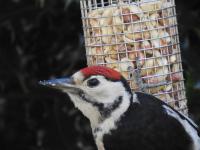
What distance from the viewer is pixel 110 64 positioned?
118 inches

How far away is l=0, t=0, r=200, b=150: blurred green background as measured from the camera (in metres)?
4.27

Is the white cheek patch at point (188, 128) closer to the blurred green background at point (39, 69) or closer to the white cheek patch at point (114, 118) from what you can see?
the white cheek patch at point (114, 118)

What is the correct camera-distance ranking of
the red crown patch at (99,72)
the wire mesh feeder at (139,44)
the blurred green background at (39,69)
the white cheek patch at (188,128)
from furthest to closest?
the blurred green background at (39,69)
the wire mesh feeder at (139,44)
the white cheek patch at (188,128)
the red crown patch at (99,72)

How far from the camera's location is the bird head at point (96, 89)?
8.52 ft

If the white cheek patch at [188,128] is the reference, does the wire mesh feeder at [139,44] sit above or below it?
above

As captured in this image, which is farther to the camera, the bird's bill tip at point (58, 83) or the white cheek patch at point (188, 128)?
the white cheek patch at point (188, 128)

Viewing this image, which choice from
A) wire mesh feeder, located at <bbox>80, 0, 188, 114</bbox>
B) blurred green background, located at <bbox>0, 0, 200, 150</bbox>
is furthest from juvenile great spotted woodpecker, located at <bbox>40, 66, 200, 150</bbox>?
blurred green background, located at <bbox>0, 0, 200, 150</bbox>

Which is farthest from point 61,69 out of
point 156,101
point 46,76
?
point 156,101

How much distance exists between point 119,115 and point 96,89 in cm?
13

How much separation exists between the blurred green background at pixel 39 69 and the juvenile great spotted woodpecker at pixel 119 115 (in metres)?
1.42

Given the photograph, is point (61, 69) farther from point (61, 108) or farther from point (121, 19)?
point (121, 19)

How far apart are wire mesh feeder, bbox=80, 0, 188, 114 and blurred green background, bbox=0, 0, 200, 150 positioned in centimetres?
105

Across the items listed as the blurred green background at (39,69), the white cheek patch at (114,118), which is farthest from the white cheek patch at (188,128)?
the blurred green background at (39,69)

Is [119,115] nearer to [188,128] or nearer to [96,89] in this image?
[96,89]
